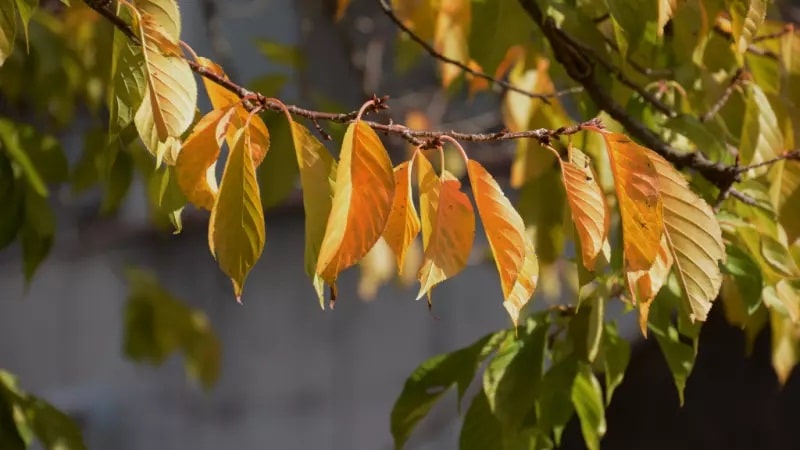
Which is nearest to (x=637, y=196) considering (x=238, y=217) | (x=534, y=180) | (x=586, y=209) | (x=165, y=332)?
(x=586, y=209)

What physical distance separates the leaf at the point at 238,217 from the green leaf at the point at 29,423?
2.07 feet

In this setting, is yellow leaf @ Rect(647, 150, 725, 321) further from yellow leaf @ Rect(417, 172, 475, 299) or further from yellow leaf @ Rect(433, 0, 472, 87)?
yellow leaf @ Rect(433, 0, 472, 87)

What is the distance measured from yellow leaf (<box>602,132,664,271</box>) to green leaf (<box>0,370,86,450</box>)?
81 cm

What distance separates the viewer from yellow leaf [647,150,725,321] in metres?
0.79

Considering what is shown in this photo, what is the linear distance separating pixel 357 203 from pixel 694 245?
0.29m

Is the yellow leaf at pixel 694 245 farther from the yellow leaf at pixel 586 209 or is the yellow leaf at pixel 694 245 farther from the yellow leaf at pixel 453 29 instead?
the yellow leaf at pixel 453 29

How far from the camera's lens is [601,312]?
99 centimetres

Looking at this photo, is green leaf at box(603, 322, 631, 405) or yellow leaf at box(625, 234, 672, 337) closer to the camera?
yellow leaf at box(625, 234, 672, 337)

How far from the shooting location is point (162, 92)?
2.37 ft

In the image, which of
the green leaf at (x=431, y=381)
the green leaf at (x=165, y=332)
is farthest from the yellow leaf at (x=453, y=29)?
the green leaf at (x=165, y=332)

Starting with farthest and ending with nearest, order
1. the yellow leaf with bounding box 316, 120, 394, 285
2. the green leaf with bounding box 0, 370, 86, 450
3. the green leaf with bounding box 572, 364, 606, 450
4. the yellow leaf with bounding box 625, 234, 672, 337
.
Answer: the green leaf with bounding box 0, 370, 86, 450 → the green leaf with bounding box 572, 364, 606, 450 → the yellow leaf with bounding box 625, 234, 672, 337 → the yellow leaf with bounding box 316, 120, 394, 285

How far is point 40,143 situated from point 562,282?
157cm

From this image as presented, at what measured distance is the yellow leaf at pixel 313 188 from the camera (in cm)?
73

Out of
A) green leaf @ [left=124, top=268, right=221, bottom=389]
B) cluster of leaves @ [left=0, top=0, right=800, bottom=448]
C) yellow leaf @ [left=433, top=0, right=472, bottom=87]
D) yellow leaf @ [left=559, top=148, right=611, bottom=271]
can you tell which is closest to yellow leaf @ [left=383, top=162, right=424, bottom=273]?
cluster of leaves @ [left=0, top=0, right=800, bottom=448]
